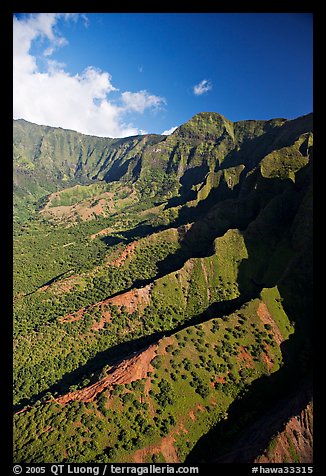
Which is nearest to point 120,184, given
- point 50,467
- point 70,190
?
point 70,190

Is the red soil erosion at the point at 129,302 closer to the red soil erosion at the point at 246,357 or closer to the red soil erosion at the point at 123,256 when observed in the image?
the red soil erosion at the point at 123,256

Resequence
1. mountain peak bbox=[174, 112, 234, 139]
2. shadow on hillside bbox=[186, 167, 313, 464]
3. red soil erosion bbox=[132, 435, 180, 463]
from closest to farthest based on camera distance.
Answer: shadow on hillside bbox=[186, 167, 313, 464]
red soil erosion bbox=[132, 435, 180, 463]
mountain peak bbox=[174, 112, 234, 139]

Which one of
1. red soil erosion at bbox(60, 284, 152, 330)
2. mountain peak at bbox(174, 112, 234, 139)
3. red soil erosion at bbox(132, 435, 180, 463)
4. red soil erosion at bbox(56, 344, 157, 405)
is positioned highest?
mountain peak at bbox(174, 112, 234, 139)

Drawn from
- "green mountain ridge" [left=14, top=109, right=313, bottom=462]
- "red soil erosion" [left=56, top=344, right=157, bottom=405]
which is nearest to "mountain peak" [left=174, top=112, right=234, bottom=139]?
"green mountain ridge" [left=14, top=109, right=313, bottom=462]

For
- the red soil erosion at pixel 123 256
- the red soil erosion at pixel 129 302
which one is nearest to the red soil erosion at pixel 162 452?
the red soil erosion at pixel 129 302

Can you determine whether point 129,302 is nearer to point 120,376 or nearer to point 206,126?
point 120,376

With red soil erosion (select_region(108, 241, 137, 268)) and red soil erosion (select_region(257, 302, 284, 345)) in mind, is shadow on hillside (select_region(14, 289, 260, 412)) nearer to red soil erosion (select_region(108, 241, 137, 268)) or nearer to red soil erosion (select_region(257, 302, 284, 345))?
red soil erosion (select_region(257, 302, 284, 345))

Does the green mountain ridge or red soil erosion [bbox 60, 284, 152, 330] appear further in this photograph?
red soil erosion [bbox 60, 284, 152, 330]
